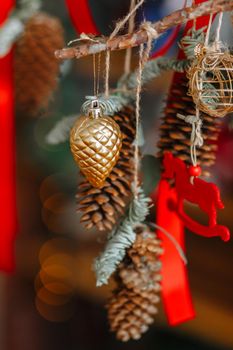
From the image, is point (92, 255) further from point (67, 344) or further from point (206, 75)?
point (206, 75)

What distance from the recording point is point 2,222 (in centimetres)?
82

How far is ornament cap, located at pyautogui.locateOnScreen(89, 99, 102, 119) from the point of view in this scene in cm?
49

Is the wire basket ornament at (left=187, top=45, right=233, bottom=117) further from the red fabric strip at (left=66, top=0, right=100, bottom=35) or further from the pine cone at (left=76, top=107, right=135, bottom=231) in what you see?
the red fabric strip at (left=66, top=0, right=100, bottom=35)

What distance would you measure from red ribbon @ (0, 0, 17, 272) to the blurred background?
0.31 ft

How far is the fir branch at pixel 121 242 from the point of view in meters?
0.55

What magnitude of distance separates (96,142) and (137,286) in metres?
0.20

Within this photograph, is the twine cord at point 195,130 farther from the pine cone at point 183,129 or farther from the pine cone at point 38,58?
the pine cone at point 38,58

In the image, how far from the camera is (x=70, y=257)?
39.9 inches

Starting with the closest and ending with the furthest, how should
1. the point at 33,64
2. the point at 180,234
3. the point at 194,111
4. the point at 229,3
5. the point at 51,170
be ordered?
1. the point at 229,3
2. the point at 194,111
3. the point at 180,234
4. the point at 33,64
5. the point at 51,170

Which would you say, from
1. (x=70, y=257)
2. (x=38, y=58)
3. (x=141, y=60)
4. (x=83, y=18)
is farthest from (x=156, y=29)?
(x=70, y=257)

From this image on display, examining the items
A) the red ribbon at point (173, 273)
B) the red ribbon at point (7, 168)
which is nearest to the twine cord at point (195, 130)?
the red ribbon at point (173, 273)

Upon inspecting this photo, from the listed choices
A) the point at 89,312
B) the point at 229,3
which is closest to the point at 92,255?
the point at 89,312

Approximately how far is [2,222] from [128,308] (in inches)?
12.4

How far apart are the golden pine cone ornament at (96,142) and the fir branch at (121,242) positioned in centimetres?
7
